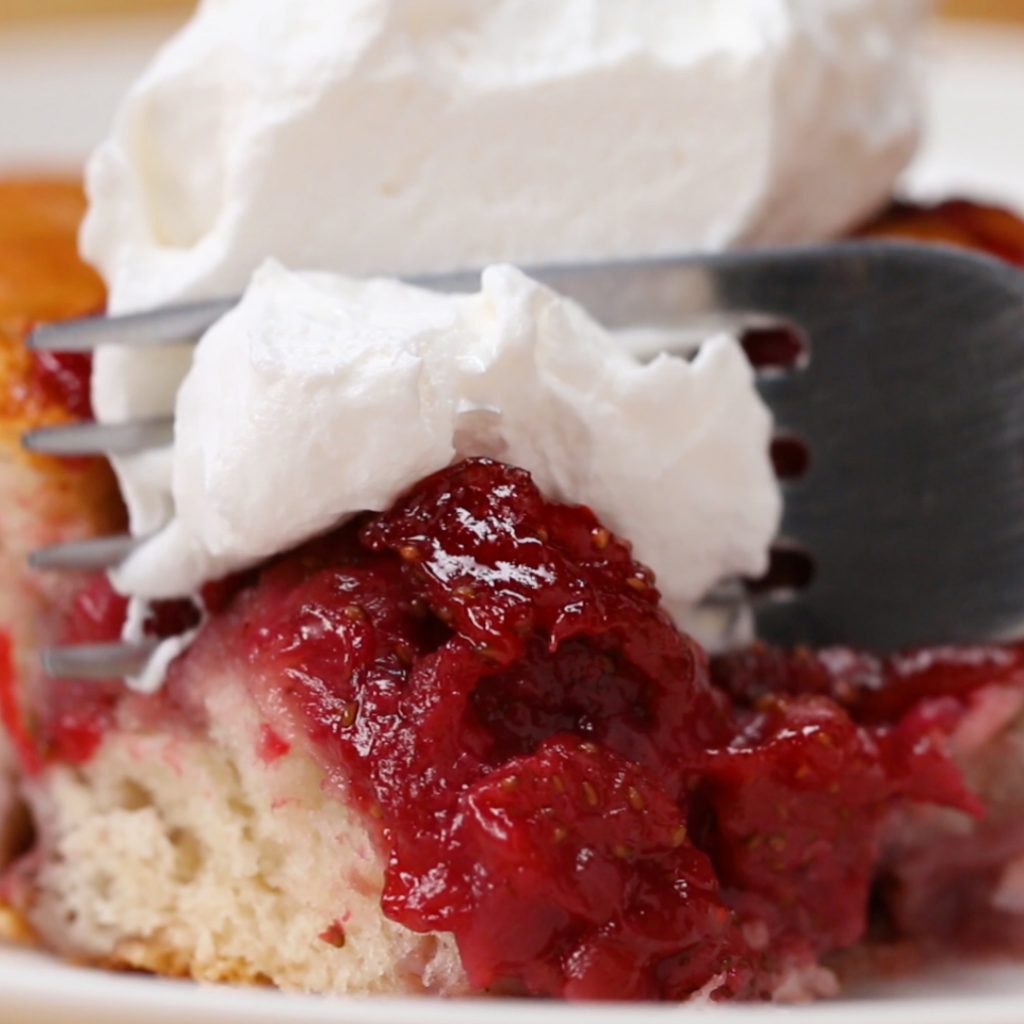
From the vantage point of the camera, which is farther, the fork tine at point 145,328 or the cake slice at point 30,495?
the cake slice at point 30,495

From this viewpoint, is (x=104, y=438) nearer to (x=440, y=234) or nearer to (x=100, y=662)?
(x=100, y=662)

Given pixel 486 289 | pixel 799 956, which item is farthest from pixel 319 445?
pixel 799 956

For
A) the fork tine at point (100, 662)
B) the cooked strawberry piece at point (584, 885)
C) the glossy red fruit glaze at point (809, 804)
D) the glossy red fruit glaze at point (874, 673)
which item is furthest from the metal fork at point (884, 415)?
the fork tine at point (100, 662)

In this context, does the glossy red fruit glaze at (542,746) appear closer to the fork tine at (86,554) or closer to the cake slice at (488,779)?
the cake slice at (488,779)

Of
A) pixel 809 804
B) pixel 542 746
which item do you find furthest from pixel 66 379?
pixel 809 804

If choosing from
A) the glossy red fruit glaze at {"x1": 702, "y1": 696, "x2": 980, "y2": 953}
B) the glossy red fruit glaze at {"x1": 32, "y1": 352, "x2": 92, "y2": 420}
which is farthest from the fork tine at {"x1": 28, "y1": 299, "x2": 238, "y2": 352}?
the glossy red fruit glaze at {"x1": 702, "y1": 696, "x2": 980, "y2": 953}

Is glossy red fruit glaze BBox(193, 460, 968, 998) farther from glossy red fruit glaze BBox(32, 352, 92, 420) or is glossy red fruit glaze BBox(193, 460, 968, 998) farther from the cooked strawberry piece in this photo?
glossy red fruit glaze BBox(32, 352, 92, 420)
